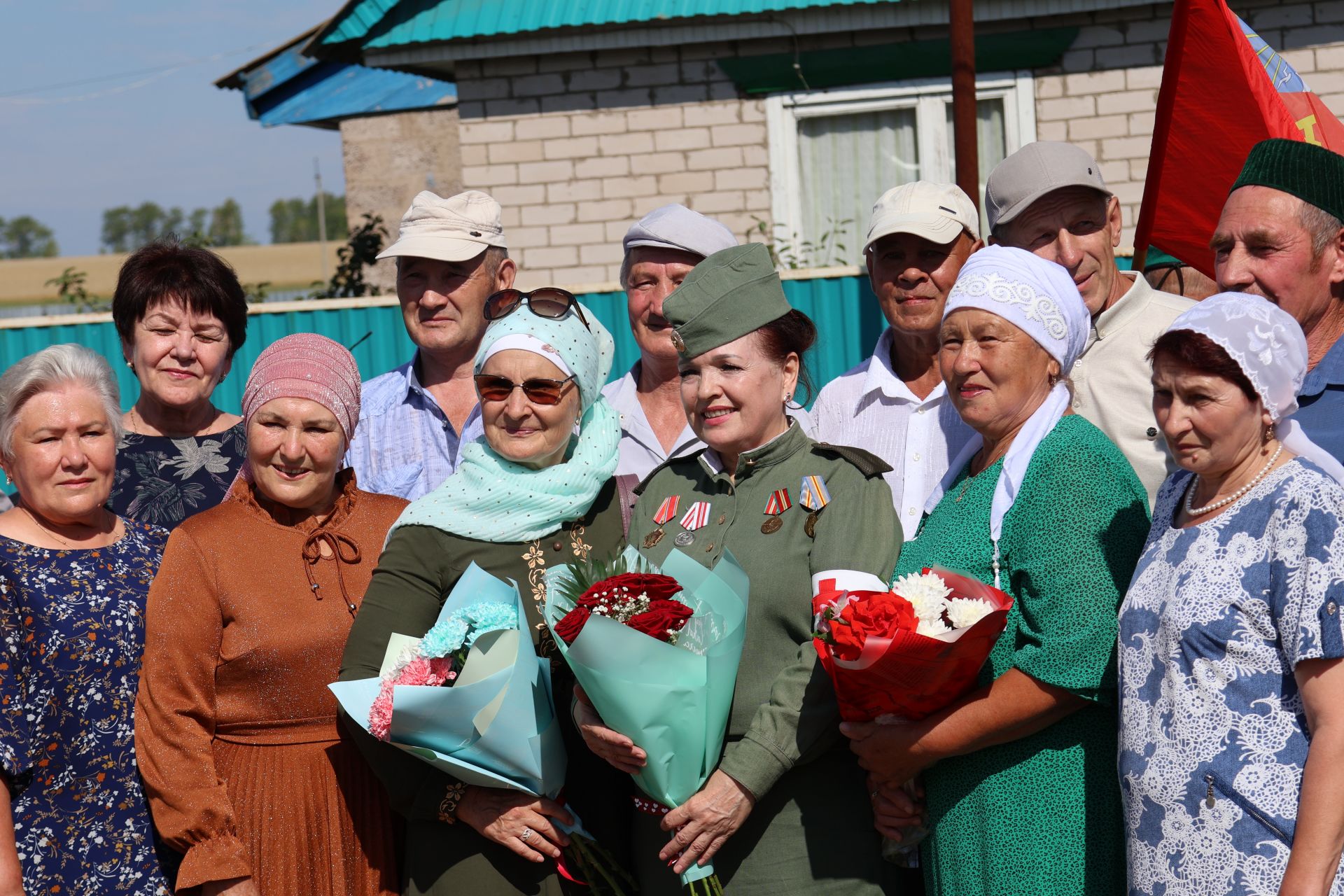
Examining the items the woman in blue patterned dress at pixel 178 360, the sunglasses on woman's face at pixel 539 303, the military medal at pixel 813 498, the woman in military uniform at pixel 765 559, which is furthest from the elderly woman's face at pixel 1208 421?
the woman in blue patterned dress at pixel 178 360

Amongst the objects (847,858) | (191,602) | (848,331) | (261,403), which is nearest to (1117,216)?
(847,858)

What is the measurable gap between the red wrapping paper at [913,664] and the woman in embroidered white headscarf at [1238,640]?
31cm

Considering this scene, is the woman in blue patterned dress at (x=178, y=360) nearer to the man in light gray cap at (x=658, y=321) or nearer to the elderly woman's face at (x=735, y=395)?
the man in light gray cap at (x=658, y=321)

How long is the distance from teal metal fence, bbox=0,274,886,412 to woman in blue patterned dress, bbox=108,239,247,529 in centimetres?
397

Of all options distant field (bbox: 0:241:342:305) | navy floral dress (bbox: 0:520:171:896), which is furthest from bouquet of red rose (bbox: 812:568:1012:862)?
distant field (bbox: 0:241:342:305)

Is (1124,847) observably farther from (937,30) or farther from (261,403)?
(937,30)

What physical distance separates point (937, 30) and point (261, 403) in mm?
7294

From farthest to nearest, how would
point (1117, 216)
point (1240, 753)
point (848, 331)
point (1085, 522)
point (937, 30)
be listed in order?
point (937, 30) → point (848, 331) → point (1117, 216) → point (1085, 522) → point (1240, 753)

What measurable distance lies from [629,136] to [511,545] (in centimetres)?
703

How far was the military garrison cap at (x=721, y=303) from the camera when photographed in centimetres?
323

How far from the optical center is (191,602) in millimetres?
3275

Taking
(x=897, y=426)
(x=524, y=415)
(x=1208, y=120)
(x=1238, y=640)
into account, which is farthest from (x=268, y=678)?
(x=1208, y=120)

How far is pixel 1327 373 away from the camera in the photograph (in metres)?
3.21

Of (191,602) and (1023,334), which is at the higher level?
(1023,334)
